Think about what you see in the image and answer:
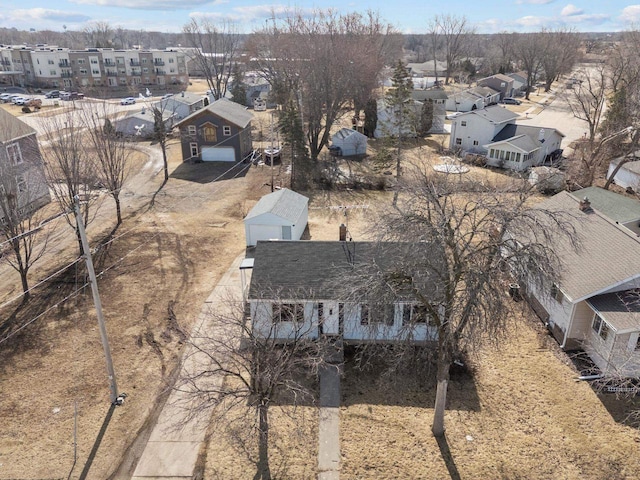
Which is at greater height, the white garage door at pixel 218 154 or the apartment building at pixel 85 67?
Answer: the apartment building at pixel 85 67

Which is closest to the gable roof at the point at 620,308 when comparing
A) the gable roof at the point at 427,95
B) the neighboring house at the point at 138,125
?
the gable roof at the point at 427,95

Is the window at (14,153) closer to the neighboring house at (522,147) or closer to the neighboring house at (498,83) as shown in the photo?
the neighboring house at (522,147)

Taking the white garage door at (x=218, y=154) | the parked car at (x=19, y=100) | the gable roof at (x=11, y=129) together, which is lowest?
the white garage door at (x=218, y=154)

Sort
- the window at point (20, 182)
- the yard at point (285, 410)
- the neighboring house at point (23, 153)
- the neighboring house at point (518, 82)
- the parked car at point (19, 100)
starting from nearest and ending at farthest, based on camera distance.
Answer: the yard at point (285, 410)
the window at point (20, 182)
the neighboring house at point (23, 153)
the parked car at point (19, 100)
the neighboring house at point (518, 82)

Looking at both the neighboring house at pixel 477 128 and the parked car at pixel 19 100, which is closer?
the neighboring house at pixel 477 128

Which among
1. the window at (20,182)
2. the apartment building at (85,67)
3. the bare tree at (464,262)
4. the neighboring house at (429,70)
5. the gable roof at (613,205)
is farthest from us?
the neighboring house at (429,70)

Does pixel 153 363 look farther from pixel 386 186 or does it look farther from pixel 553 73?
pixel 553 73

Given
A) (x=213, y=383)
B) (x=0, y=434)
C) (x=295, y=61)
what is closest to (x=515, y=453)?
(x=213, y=383)
